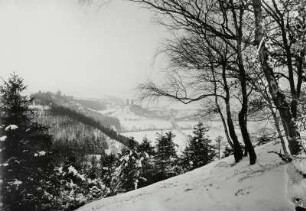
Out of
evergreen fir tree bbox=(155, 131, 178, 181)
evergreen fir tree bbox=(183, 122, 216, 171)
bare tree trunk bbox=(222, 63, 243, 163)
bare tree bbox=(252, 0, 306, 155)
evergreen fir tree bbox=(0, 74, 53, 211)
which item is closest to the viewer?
bare tree bbox=(252, 0, 306, 155)

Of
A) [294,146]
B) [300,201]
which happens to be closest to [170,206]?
[294,146]

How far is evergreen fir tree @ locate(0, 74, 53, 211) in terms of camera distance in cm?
1817

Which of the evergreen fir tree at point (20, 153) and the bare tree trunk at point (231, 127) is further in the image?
the evergreen fir tree at point (20, 153)

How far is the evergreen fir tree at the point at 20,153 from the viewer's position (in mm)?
18172

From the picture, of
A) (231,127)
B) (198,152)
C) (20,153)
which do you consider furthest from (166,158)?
(231,127)

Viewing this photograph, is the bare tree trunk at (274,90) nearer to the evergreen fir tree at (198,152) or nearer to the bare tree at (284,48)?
the bare tree at (284,48)

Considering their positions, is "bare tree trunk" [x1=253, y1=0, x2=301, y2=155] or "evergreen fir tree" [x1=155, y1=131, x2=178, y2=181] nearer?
"bare tree trunk" [x1=253, y1=0, x2=301, y2=155]

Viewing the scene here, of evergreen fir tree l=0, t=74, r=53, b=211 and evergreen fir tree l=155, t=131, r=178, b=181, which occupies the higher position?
evergreen fir tree l=0, t=74, r=53, b=211

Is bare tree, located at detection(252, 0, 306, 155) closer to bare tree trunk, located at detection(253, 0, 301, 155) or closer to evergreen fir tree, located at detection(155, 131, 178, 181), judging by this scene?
bare tree trunk, located at detection(253, 0, 301, 155)

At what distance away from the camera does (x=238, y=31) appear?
9.62 metres

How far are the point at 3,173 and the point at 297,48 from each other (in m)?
18.8

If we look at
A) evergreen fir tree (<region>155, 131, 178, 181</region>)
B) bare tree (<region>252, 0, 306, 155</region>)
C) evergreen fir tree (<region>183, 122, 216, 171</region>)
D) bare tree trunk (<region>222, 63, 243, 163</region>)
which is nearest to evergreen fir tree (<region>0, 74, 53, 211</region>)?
bare tree trunk (<region>222, 63, 243, 163</region>)

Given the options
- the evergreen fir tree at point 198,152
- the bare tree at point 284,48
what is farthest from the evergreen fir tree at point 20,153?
the evergreen fir tree at point 198,152

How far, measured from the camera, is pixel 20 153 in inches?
742
